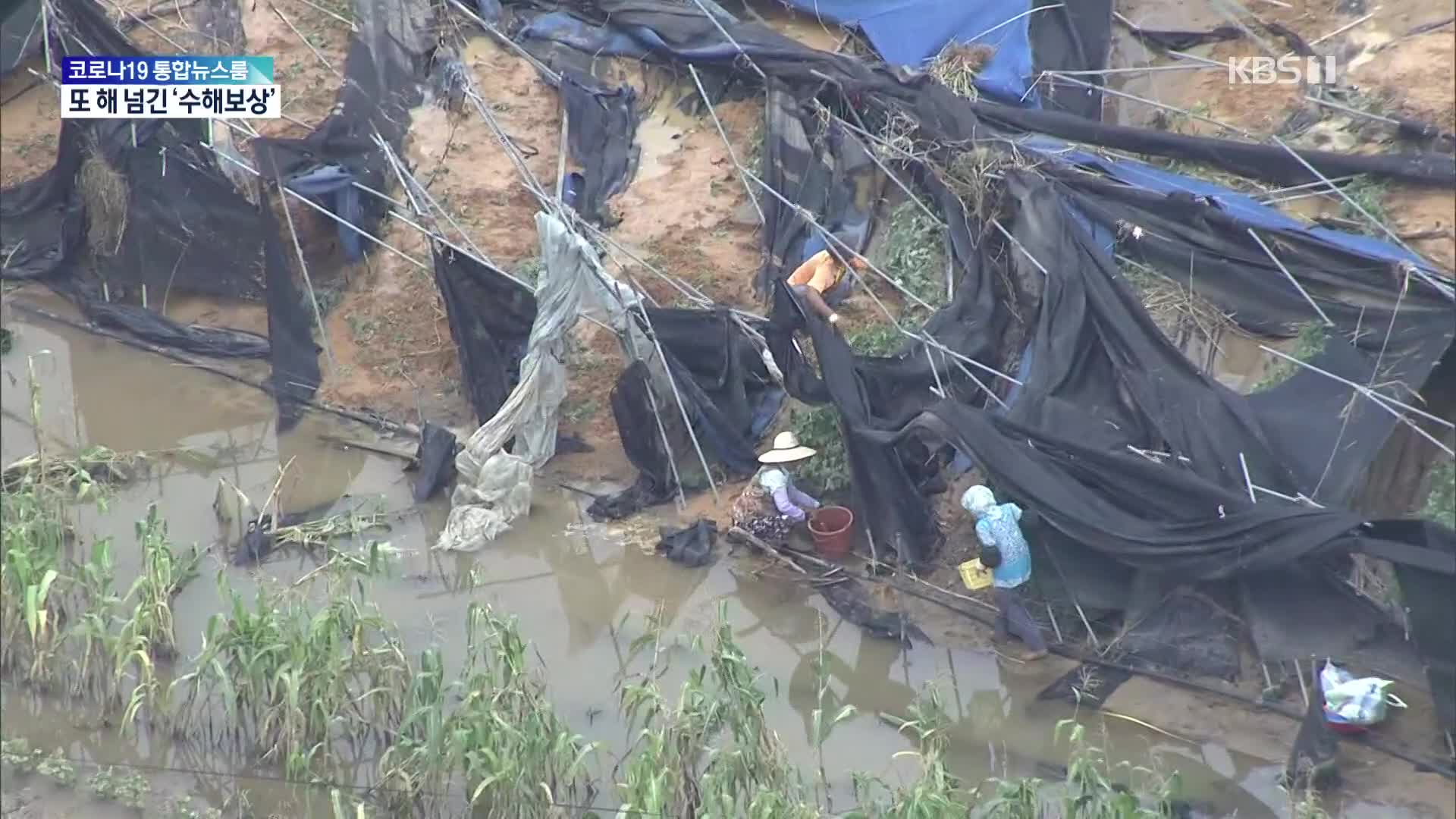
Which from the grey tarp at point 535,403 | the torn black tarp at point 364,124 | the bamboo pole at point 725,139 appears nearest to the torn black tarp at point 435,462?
the grey tarp at point 535,403

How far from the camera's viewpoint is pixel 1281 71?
943cm

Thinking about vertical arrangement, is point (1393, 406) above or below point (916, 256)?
below

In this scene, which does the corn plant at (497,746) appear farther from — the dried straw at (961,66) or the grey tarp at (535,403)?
the dried straw at (961,66)

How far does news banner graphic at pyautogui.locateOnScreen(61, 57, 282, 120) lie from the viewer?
9.88 m

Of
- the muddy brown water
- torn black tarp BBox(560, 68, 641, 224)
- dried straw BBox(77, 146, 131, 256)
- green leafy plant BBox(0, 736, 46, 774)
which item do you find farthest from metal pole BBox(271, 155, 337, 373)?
green leafy plant BBox(0, 736, 46, 774)

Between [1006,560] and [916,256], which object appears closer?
[1006,560]

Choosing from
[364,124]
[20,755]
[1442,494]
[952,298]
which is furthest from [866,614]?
[364,124]

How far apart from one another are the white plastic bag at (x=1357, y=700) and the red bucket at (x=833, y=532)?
2.32 m

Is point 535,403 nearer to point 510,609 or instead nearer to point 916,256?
point 510,609

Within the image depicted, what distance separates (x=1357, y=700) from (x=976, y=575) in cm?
169

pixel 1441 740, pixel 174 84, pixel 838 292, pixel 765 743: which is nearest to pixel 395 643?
pixel 765 743

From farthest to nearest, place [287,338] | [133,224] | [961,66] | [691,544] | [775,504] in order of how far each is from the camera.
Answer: [133,224] → [961,66] → [287,338] → [691,544] → [775,504]

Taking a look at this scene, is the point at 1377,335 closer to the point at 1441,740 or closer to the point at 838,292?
the point at 1441,740

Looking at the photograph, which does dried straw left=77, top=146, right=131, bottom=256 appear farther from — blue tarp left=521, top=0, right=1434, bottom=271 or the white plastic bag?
the white plastic bag
